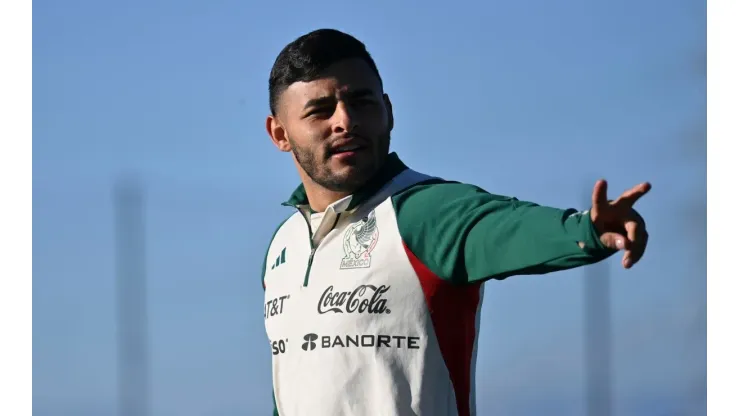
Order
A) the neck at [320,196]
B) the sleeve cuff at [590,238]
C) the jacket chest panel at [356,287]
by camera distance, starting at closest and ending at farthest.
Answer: the sleeve cuff at [590,238] < the jacket chest panel at [356,287] < the neck at [320,196]

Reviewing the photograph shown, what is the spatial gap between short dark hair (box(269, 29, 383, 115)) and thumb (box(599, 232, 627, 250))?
1.79 meters

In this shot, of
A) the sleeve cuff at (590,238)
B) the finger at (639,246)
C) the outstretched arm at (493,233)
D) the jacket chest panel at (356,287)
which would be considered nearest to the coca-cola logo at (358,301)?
the jacket chest panel at (356,287)

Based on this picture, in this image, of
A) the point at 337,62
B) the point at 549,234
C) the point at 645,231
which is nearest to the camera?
the point at 645,231

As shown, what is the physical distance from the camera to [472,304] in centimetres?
561

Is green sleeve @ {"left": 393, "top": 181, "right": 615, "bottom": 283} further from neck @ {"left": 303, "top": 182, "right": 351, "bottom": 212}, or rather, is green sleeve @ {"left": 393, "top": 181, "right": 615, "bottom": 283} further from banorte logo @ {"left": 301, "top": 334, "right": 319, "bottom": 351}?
banorte logo @ {"left": 301, "top": 334, "right": 319, "bottom": 351}

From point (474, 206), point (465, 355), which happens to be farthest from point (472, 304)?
point (474, 206)

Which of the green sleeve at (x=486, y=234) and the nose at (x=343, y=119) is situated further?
the nose at (x=343, y=119)

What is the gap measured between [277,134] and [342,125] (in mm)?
554

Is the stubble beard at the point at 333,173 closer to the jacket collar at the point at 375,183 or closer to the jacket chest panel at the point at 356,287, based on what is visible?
the jacket collar at the point at 375,183

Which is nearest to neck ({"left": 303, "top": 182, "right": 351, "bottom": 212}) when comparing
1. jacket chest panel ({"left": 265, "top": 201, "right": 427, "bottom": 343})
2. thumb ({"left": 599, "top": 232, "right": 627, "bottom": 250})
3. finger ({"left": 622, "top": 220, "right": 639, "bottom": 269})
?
jacket chest panel ({"left": 265, "top": 201, "right": 427, "bottom": 343})

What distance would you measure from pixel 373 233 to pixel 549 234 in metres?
1.11

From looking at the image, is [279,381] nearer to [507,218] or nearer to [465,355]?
[465,355]

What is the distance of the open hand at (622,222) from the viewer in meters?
4.35

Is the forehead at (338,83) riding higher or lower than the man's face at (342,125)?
higher
